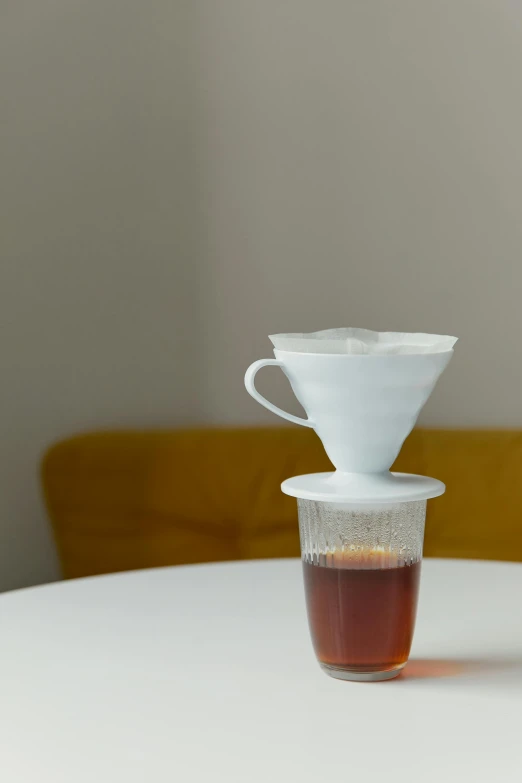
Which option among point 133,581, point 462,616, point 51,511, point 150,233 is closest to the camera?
point 462,616

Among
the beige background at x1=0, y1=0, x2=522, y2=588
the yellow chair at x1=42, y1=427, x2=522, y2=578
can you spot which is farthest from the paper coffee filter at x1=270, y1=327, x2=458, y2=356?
the beige background at x1=0, y1=0, x2=522, y2=588

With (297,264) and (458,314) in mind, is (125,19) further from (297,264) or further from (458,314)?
(458,314)

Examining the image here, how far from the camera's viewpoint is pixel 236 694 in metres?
0.79

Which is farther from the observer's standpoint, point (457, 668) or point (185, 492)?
point (185, 492)

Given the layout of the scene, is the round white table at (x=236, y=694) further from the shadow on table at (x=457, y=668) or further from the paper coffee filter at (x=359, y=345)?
the paper coffee filter at (x=359, y=345)

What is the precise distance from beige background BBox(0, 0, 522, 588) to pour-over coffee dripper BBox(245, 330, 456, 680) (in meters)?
1.29

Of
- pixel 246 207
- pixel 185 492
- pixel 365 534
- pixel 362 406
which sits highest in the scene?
pixel 246 207

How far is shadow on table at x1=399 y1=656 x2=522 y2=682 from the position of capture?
830 millimetres

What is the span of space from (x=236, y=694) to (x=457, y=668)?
201 mm

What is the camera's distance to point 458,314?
2.09 m

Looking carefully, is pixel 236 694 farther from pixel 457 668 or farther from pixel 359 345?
pixel 359 345

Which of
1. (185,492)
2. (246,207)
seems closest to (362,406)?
(185,492)

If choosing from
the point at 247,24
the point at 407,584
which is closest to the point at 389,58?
the point at 247,24

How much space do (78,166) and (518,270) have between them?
3.12 ft
